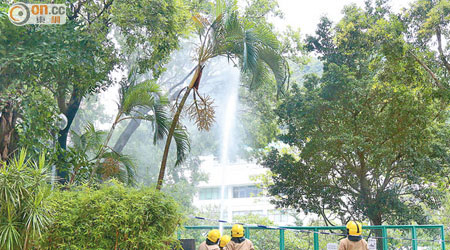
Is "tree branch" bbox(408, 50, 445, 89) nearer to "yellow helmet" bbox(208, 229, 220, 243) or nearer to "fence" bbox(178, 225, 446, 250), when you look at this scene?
"fence" bbox(178, 225, 446, 250)

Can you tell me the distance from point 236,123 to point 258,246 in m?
12.7

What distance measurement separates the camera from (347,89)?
14.0 metres

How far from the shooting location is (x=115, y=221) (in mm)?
5848

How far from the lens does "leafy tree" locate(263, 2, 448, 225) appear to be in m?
12.5

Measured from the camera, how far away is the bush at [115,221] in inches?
231

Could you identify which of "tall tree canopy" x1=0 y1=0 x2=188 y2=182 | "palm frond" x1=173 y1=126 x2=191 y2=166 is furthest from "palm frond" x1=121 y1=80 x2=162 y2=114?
"tall tree canopy" x1=0 y1=0 x2=188 y2=182

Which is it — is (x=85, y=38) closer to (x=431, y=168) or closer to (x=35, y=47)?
(x=35, y=47)

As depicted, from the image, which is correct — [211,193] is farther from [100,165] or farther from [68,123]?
[100,165]

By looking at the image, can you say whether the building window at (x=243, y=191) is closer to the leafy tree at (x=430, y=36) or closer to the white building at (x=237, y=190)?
the white building at (x=237, y=190)

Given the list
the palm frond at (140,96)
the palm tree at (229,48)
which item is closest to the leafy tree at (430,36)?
the palm tree at (229,48)

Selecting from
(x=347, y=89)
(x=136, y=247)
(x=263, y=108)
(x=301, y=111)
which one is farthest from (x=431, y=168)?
(x=136, y=247)

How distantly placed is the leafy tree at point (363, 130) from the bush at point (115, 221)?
8111 millimetres

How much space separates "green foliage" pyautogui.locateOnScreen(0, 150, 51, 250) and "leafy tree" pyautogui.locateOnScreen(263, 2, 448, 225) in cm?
918

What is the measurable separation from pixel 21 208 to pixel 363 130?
10519 mm
